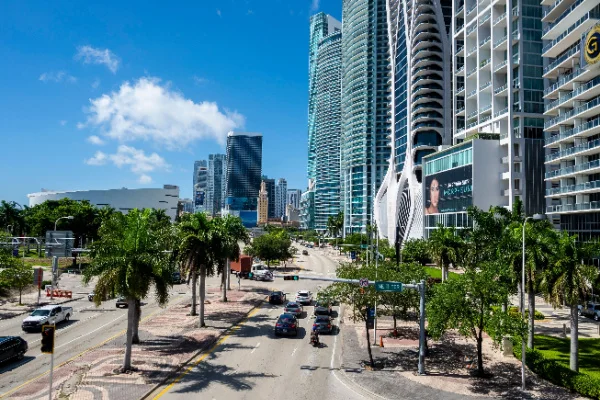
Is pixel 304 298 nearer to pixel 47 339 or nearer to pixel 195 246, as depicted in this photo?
pixel 195 246

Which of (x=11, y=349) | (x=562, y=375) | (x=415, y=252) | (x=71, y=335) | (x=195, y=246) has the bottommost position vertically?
(x=71, y=335)

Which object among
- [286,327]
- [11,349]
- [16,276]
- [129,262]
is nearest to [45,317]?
[16,276]

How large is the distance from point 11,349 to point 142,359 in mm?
7622

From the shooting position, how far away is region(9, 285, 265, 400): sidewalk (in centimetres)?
2152

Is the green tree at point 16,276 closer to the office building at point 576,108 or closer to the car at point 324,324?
the car at point 324,324

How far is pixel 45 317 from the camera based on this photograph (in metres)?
35.3

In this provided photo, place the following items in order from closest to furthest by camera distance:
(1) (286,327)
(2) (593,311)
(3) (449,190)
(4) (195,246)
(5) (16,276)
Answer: (1) (286,327)
(4) (195,246)
(5) (16,276)
(2) (593,311)
(3) (449,190)

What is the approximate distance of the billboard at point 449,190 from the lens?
78375 millimetres

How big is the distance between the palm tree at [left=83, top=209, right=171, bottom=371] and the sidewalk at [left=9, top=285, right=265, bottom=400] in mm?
1635

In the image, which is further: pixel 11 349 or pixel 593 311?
pixel 593 311

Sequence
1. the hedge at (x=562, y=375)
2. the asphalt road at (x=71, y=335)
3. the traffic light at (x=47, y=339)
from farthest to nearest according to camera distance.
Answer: the asphalt road at (x=71, y=335) < the hedge at (x=562, y=375) < the traffic light at (x=47, y=339)

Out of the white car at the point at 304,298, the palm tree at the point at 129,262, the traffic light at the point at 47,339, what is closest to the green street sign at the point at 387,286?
the palm tree at the point at 129,262

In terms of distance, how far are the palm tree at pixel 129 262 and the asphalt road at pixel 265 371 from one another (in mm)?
4633

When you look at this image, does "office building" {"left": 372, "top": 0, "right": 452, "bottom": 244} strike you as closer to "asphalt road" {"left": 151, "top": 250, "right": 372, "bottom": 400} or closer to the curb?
the curb
